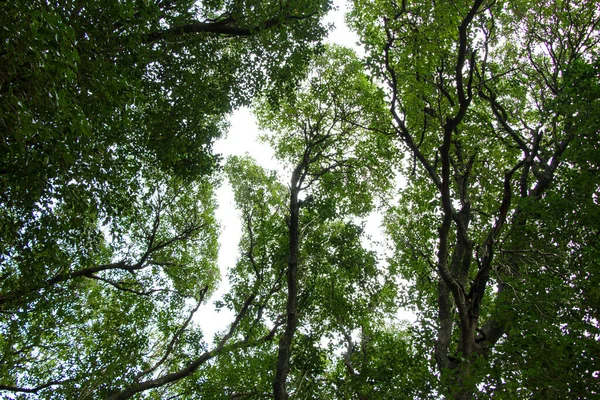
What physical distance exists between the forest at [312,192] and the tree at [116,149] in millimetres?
52

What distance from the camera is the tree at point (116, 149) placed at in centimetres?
405

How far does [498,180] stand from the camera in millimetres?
10211

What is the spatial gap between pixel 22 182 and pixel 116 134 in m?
1.91

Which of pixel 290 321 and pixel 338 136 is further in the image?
pixel 338 136

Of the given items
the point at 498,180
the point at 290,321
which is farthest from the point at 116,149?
the point at 498,180

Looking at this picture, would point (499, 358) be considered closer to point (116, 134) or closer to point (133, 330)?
point (116, 134)

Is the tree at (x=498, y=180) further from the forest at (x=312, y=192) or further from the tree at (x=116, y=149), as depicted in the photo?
the tree at (x=116, y=149)

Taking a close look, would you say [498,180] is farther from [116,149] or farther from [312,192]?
[116,149]

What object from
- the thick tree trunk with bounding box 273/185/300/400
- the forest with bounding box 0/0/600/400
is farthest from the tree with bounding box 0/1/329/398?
the thick tree trunk with bounding box 273/185/300/400

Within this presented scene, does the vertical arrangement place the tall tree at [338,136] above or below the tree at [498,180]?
above

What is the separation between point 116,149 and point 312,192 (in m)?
6.39

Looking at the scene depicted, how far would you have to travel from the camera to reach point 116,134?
6.77 meters

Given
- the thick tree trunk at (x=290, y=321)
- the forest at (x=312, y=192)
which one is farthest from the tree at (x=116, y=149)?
the thick tree trunk at (x=290, y=321)

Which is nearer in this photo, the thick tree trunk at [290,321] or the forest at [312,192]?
the forest at [312,192]
